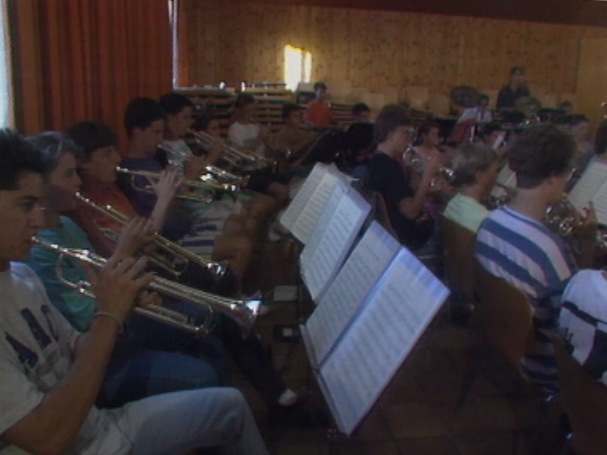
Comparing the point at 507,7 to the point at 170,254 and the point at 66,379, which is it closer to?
the point at 170,254

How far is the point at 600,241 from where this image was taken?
3025mm

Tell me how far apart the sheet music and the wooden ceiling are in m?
4.81

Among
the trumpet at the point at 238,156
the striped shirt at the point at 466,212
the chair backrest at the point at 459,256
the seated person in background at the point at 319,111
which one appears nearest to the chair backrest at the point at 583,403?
the chair backrest at the point at 459,256

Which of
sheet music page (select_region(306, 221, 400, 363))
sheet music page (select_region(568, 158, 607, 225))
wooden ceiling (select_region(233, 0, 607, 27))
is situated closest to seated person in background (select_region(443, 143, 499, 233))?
sheet music page (select_region(568, 158, 607, 225))

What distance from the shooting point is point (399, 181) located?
3.41 m

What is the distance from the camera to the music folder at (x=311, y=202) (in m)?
2.78

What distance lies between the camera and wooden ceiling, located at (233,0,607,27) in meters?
8.55

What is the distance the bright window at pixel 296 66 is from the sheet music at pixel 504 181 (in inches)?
276

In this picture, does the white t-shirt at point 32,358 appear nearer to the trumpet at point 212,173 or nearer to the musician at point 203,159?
the musician at point 203,159

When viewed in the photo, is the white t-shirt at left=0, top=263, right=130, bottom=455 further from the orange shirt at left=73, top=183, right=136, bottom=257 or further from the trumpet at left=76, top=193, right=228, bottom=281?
the trumpet at left=76, top=193, right=228, bottom=281

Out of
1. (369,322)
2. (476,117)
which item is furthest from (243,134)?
(369,322)

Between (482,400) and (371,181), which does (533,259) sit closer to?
(482,400)

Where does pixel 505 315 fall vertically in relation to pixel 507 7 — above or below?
below

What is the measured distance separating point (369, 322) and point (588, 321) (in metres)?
0.57
